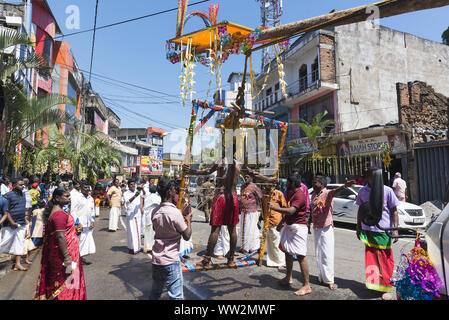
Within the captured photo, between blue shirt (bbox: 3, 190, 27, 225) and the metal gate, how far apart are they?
16236 millimetres

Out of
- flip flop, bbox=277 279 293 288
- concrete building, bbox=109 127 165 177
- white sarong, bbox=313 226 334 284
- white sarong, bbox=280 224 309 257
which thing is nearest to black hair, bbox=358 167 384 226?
white sarong, bbox=280 224 309 257

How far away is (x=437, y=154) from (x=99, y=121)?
103 feet

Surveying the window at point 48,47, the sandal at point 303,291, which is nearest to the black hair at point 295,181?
the sandal at point 303,291

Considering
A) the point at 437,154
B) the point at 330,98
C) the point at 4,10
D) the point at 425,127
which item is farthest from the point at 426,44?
the point at 4,10

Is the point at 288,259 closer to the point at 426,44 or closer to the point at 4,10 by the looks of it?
the point at 4,10

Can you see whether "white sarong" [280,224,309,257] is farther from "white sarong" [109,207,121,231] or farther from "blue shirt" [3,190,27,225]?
"white sarong" [109,207,121,231]

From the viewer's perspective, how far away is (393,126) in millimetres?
15859

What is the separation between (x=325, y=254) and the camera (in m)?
4.97

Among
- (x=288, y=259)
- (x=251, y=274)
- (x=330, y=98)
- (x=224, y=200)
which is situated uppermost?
(x=330, y=98)

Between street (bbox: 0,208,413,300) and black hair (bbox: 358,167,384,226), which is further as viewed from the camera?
street (bbox: 0,208,413,300)

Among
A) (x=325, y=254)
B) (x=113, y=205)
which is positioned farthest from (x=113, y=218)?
(x=325, y=254)

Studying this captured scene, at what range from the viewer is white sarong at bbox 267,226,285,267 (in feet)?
20.0

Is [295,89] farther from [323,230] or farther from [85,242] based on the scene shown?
[85,242]

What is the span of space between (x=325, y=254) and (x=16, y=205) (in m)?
5.83
